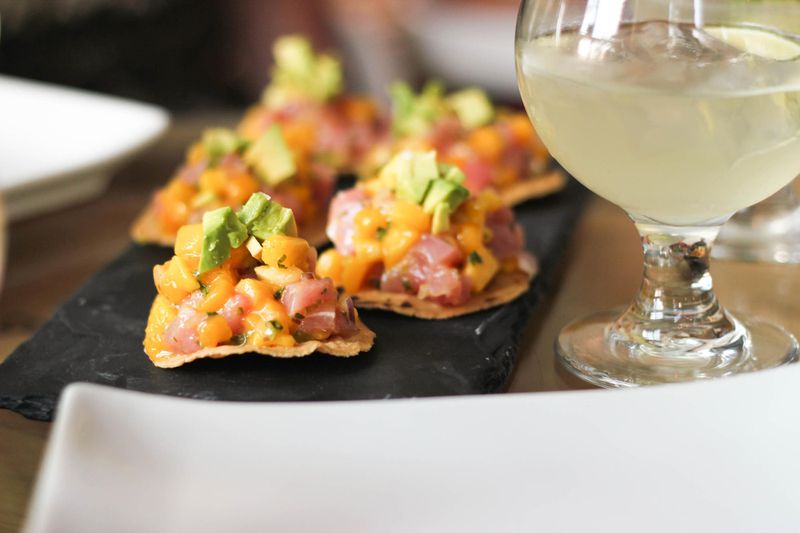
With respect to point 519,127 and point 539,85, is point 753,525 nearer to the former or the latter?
point 539,85

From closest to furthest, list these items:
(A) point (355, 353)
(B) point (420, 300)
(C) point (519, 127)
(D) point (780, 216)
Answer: (A) point (355, 353) < (B) point (420, 300) < (D) point (780, 216) < (C) point (519, 127)

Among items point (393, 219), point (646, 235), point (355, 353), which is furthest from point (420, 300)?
point (646, 235)

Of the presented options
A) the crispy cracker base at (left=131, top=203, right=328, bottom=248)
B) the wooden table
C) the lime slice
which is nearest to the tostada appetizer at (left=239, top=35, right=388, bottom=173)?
the wooden table

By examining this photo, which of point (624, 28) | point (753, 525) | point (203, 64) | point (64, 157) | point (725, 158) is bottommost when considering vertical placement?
point (203, 64)

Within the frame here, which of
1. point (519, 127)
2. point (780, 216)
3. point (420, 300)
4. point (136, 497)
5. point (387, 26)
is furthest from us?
point (387, 26)

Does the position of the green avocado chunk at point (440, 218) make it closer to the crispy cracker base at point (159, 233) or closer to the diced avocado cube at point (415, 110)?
the crispy cracker base at point (159, 233)

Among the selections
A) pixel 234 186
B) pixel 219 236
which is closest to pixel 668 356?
pixel 219 236

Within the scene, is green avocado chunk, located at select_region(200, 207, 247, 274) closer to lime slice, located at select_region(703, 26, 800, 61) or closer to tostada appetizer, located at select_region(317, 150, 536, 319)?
tostada appetizer, located at select_region(317, 150, 536, 319)
